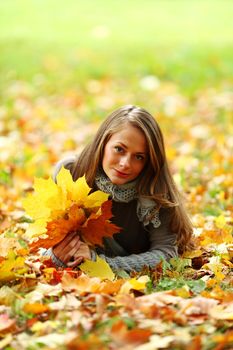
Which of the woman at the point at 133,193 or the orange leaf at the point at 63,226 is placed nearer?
the orange leaf at the point at 63,226

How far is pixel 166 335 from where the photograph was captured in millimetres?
2367

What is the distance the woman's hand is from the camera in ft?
10.6

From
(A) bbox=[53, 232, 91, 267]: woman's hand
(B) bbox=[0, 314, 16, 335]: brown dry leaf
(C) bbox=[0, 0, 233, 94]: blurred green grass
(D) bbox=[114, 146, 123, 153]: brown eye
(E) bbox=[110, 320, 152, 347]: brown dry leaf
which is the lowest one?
(C) bbox=[0, 0, 233, 94]: blurred green grass

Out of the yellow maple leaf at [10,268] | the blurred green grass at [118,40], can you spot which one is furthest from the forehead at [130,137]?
the blurred green grass at [118,40]

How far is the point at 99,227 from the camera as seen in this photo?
3246 mm

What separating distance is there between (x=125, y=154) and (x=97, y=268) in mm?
574

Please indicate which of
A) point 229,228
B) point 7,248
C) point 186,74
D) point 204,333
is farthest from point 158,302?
point 186,74

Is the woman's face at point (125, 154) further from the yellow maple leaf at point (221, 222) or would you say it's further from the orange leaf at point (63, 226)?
the yellow maple leaf at point (221, 222)

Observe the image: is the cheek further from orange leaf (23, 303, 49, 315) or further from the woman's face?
orange leaf (23, 303, 49, 315)

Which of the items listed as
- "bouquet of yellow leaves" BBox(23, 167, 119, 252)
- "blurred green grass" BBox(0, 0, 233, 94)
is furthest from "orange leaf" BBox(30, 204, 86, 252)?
"blurred green grass" BBox(0, 0, 233, 94)

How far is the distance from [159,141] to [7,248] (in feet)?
2.95

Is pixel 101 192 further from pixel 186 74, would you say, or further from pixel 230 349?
pixel 186 74

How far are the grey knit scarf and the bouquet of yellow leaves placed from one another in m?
0.21

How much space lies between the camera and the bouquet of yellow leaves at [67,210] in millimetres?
3148
